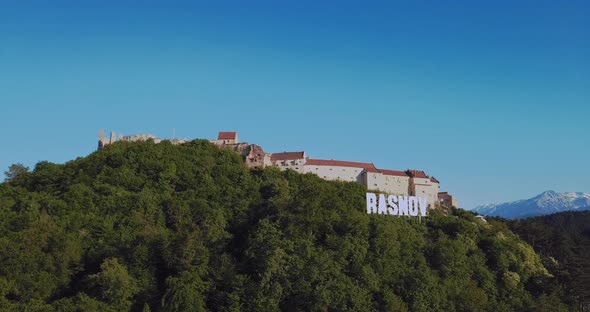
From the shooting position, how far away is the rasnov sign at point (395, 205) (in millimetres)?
77312

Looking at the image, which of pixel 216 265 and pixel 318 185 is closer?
pixel 216 265

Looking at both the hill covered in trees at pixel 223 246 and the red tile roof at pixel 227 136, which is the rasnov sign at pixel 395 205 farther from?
the red tile roof at pixel 227 136

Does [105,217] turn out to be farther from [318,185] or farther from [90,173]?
[318,185]

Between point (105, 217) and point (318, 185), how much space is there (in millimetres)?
28215

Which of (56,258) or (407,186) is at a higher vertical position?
(407,186)

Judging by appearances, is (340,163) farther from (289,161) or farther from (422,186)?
(422,186)

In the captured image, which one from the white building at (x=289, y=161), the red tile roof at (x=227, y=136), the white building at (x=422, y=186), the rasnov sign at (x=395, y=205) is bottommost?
the rasnov sign at (x=395, y=205)

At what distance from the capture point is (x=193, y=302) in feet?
174

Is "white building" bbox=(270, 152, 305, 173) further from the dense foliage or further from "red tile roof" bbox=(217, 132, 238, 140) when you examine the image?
the dense foliage

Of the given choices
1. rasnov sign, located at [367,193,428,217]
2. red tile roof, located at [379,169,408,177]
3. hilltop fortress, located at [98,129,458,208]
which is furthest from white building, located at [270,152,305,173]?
rasnov sign, located at [367,193,428,217]

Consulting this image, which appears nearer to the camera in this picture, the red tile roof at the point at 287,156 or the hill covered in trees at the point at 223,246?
the hill covered in trees at the point at 223,246

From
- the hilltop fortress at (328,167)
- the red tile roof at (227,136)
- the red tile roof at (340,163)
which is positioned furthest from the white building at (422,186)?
the red tile roof at (227,136)

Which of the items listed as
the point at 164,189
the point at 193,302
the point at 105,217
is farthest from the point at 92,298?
the point at 164,189

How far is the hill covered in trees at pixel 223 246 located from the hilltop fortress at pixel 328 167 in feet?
11.4
